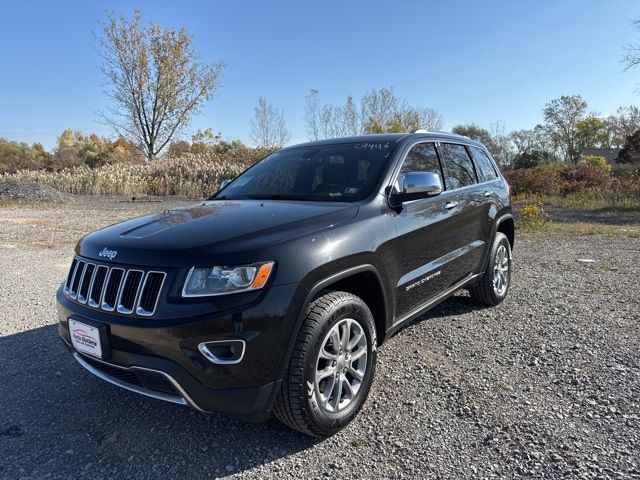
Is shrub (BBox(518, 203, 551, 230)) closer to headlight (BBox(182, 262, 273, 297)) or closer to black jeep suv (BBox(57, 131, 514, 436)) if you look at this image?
black jeep suv (BBox(57, 131, 514, 436))

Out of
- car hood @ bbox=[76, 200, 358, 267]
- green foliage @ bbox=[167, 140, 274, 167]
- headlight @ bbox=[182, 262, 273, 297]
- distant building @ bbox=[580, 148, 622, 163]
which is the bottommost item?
headlight @ bbox=[182, 262, 273, 297]

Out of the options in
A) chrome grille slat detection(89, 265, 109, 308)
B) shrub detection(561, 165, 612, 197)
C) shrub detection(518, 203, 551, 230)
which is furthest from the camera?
shrub detection(561, 165, 612, 197)

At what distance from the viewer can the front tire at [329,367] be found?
2416mm

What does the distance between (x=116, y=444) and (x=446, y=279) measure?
2.66m

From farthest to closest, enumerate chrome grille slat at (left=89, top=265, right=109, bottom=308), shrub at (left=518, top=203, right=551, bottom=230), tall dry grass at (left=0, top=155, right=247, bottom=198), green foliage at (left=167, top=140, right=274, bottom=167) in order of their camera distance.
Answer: green foliage at (left=167, top=140, right=274, bottom=167) < tall dry grass at (left=0, top=155, right=247, bottom=198) < shrub at (left=518, top=203, right=551, bottom=230) < chrome grille slat at (left=89, top=265, right=109, bottom=308)

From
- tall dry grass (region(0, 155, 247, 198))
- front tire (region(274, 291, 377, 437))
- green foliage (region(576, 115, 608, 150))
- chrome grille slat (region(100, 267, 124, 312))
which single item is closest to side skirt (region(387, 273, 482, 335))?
front tire (region(274, 291, 377, 437))

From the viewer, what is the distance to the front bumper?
2209 mm

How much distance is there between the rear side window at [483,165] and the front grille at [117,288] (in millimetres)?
3606

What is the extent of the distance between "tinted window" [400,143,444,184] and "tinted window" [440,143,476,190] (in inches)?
6.3

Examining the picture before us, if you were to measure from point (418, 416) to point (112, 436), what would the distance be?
181cm

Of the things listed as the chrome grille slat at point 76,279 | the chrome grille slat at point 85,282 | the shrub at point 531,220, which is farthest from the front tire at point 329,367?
the shrub at point 531,220

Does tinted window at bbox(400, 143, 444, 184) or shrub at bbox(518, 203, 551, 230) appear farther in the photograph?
shrub at bbox(518, 203, 551, 230)

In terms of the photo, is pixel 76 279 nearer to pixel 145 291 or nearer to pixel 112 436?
pixel 145 291

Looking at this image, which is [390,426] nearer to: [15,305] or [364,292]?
[364,292]
